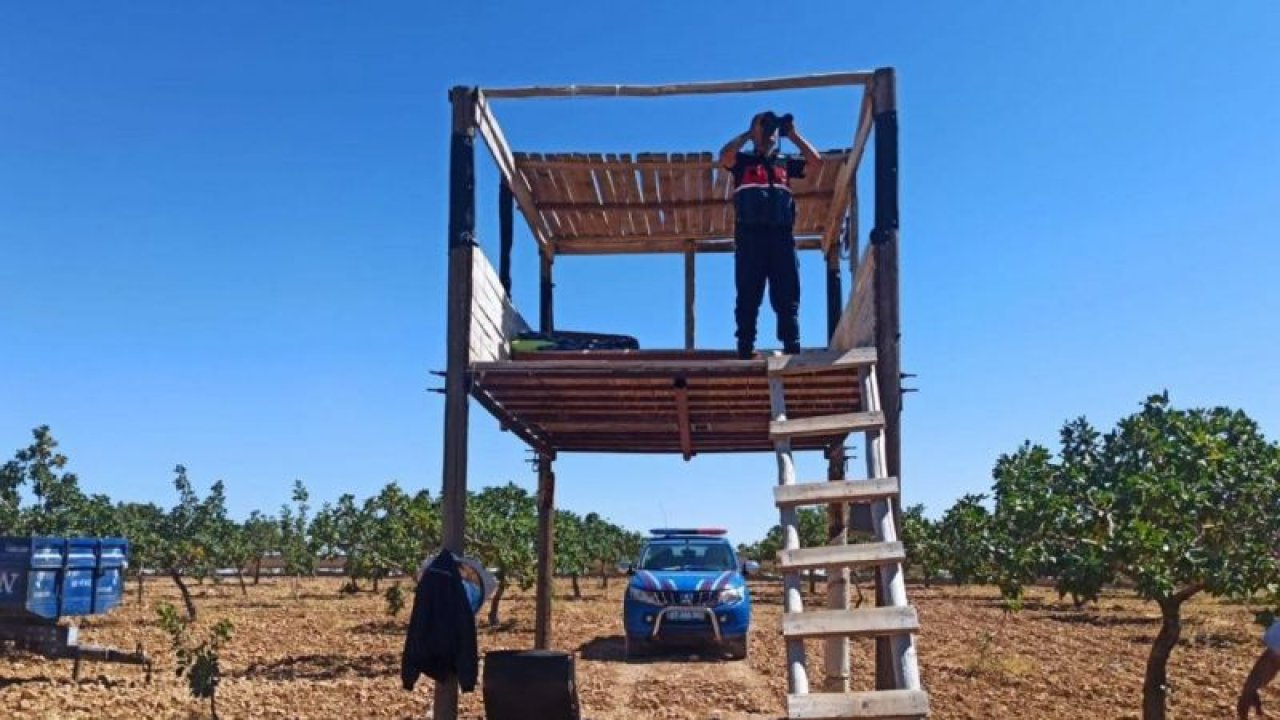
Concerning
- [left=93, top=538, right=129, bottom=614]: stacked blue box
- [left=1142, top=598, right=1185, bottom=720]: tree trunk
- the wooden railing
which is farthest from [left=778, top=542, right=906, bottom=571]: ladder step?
[left=93, top=538, right=129, bottom=614]: stacked blue box

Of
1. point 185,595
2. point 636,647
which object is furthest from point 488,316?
point 185,595

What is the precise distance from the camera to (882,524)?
6633 mm

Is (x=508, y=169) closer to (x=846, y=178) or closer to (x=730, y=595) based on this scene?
(x=846, y=178)

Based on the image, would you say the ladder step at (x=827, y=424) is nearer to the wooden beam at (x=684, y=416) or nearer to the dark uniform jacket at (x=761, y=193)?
the wooden beam at (x=684, y=416)

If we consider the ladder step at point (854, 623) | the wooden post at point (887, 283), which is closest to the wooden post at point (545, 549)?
the wooden post at point (887, 283)

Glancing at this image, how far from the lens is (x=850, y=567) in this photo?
6.66m

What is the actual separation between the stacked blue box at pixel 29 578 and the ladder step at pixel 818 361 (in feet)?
39.4

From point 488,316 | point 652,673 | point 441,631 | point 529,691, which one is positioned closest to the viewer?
point 441,631

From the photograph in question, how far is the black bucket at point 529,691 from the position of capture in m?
8.88

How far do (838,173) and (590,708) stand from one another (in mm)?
7489

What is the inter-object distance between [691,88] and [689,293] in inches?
151

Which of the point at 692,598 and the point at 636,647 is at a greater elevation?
the point at 692,598

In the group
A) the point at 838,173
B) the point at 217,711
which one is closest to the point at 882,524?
the point at 838,173

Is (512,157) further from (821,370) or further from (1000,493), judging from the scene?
(1000,493)
